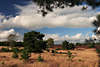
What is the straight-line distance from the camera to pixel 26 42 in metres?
36.3

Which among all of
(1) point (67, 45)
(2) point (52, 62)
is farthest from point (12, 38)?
(2) point (52, 62)

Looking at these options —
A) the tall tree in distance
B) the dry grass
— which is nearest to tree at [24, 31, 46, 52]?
the dry grass

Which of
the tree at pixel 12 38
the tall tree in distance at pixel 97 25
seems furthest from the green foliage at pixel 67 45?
the tall tree in distance at pixel 97 25

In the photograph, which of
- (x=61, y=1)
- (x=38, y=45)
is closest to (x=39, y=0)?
(x=61, y=1)

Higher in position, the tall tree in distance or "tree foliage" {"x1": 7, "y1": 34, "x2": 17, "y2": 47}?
the tall tree in distance

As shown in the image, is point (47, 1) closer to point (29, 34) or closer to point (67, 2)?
point (67, 2)

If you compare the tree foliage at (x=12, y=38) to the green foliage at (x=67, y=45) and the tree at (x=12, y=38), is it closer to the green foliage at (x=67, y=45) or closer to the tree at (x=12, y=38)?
the tree at (x=12, y=38)

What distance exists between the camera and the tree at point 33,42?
116 ft

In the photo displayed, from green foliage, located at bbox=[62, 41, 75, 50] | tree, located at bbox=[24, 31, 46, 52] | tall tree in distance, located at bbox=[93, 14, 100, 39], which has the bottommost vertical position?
green foliage, located at bbox=[62, 41, 75, 50]

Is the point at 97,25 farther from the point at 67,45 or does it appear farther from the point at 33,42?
the point at 67,45

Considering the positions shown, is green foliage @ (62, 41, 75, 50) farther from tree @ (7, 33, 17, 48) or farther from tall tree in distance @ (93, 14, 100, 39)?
tall tree in distance @ (93, 14, 100, 39)

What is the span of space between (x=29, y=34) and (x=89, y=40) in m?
27.7

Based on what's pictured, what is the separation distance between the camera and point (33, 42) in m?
36.1

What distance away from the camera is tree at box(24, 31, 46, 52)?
35500 mm
